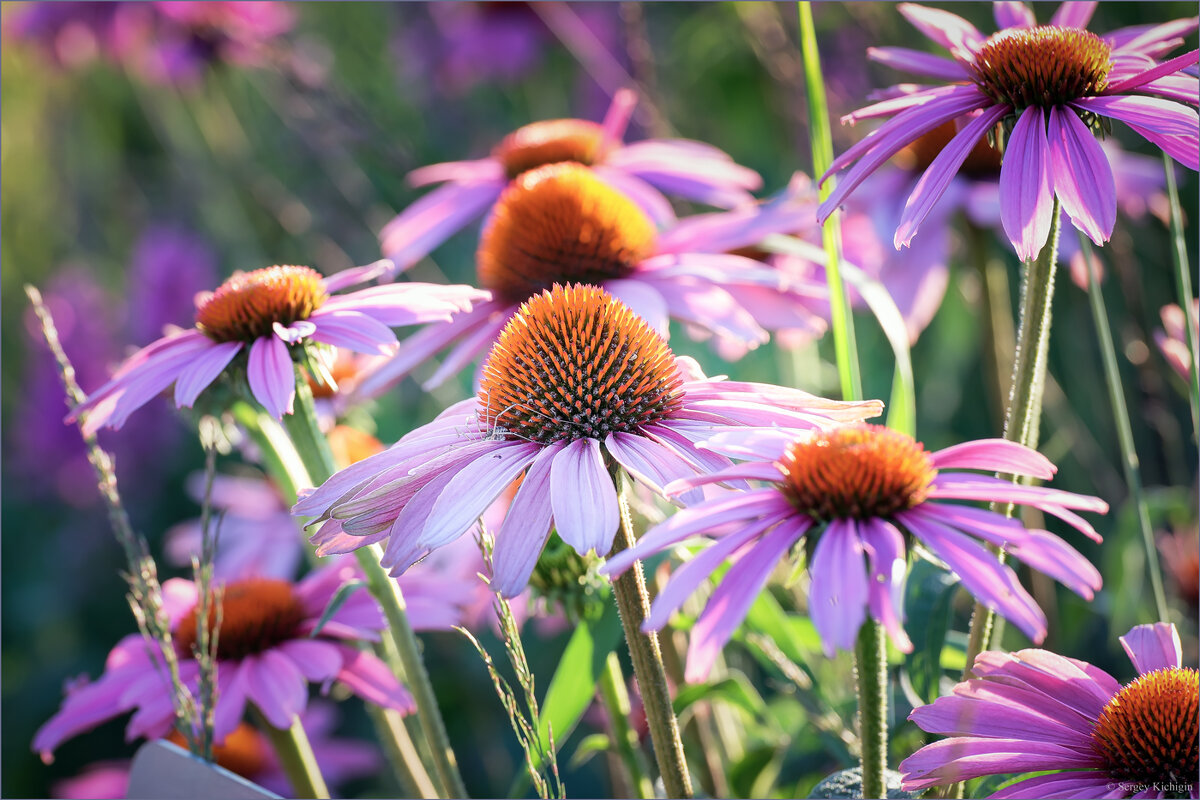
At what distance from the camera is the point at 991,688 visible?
0.57 meters

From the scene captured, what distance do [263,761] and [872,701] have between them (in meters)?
0.84

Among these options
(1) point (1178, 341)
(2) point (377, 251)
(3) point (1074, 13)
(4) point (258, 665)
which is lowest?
(4) point (258, 665)

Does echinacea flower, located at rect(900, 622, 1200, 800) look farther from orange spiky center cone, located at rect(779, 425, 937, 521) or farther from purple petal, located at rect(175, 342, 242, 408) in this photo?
purple petal, located at rect(175, 342, 242, 408)

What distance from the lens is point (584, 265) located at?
912mm

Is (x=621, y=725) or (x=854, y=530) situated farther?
(x=621, y=725)

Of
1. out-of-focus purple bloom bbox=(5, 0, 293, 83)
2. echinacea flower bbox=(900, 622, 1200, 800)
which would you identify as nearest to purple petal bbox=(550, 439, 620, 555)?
echinacea flower bbox=(900, 622, 1200, 800)

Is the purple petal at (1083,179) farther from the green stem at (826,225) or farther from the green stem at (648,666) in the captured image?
the green stem at (648,666)

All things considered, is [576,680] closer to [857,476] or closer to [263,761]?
[857,476]

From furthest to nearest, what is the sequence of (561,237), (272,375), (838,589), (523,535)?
(561,237)
(272,375)
(523,535)
(838,589)

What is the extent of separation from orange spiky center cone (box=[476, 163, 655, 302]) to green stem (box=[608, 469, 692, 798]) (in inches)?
14.1

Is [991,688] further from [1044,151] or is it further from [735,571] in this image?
[1044,151]

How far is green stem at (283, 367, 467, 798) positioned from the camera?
0.71 m

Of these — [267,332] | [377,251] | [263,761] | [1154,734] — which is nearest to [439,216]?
[267,332]

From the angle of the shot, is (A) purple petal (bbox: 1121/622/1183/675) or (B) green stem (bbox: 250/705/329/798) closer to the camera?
(A) purple petal (bbox: 1121/622/1183/675)
